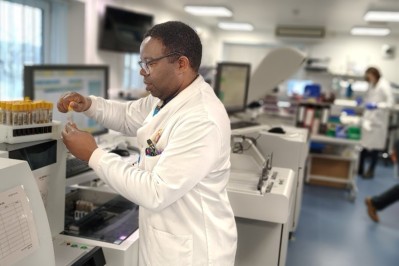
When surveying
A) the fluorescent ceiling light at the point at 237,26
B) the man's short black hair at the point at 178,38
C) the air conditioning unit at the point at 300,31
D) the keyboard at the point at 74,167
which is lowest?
the keyboard at the point at 74,167

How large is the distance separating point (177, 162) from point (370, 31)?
794cm

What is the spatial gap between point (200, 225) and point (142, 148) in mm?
296

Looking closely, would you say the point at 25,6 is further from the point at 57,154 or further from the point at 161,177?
the point at 161,177

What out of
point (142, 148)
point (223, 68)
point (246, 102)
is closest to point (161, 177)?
point (142, 148)

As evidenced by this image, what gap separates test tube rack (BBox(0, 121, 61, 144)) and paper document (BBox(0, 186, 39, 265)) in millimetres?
258

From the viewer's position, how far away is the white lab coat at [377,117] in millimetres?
5555

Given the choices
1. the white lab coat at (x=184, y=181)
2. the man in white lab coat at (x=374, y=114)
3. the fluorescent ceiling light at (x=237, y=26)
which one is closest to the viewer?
the white lab coat at (x=184, y=181)

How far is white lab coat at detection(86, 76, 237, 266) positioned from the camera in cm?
105

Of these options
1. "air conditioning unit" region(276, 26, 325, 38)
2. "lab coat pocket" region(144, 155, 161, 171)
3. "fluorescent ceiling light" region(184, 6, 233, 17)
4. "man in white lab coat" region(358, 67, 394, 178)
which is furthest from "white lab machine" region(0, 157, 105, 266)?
"air conditioning unit" region(276, 26, 325, 38)

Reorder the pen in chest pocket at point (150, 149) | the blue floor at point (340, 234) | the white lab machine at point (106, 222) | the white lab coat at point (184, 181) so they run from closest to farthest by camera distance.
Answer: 1. the white lab coat at point (184, 181)
2. the pen in chest pocket at point (150, 149)
3. the white lab machine at point (106, 222)
4. the blue floor at point (340, 234)

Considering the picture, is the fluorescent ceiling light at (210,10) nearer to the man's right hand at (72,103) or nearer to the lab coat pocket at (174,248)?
the man's right hand at (72,103)

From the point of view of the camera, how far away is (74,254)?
46.9 inches

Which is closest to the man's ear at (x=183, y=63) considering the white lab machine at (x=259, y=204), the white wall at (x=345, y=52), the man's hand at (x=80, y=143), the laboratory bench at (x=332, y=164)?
the man's hand at (x=80, y=143)

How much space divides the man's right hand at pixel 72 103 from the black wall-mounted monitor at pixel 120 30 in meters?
3.42
